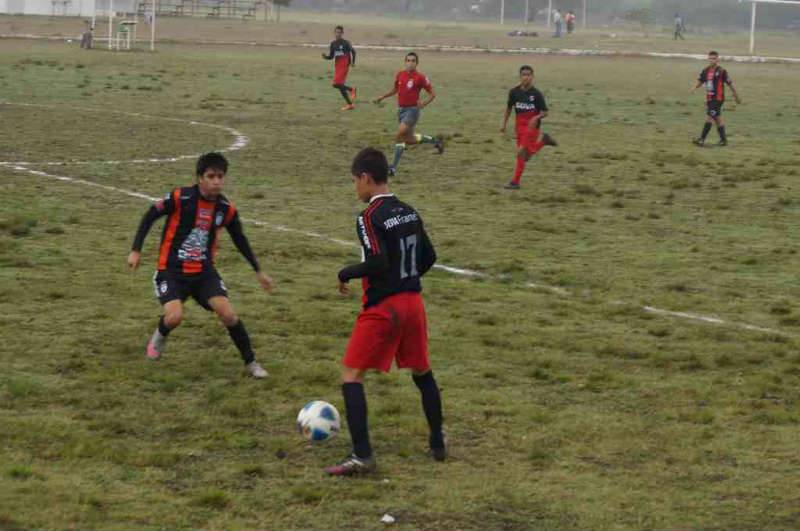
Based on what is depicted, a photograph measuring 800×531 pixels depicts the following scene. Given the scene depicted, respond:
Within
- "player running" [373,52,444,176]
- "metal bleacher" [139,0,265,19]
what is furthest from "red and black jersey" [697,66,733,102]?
"metal bleacher" [139,0,265,19]

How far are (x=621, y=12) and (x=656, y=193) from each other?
148852 mm

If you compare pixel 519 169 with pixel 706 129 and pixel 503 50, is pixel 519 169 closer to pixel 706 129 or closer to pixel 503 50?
pixel 706 129

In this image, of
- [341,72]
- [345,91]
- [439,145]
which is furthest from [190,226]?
[341,72]

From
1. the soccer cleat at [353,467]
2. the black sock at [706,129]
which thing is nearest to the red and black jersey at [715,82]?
the black sock at [706,129]

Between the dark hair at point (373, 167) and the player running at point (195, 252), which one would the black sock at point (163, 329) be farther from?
the dark hair at point (373, 167)

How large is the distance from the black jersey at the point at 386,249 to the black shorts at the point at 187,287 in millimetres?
2304

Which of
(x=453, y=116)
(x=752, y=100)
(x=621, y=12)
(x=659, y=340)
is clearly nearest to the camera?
(x=659, y=340)

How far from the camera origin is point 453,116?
33.5m

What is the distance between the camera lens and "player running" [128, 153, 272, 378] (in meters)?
10.5

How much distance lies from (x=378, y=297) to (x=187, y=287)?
2.56 meters

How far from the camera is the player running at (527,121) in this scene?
2142 centimetres

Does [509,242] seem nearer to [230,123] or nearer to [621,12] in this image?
[230,123]

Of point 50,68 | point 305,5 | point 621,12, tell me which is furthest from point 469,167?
point 305,5

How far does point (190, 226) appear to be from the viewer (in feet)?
34.5
